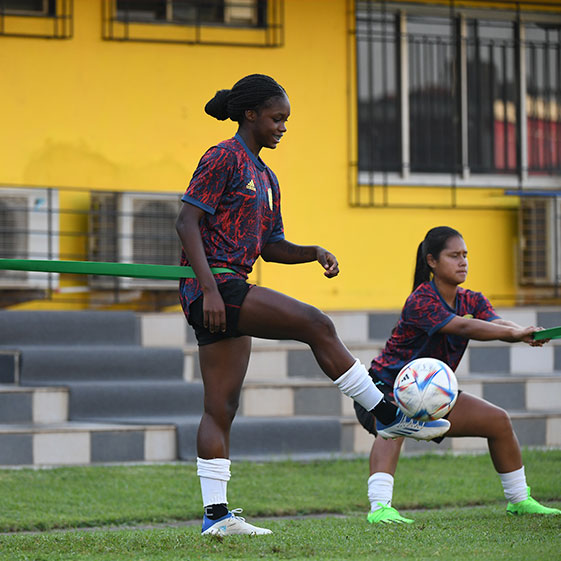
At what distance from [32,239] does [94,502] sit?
390 cm

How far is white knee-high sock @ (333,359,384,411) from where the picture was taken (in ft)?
16.1

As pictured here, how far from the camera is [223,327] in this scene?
15.9 ft

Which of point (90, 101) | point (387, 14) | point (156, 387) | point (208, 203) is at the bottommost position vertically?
point (156, 387)

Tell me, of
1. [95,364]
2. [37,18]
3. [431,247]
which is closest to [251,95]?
[431,247]

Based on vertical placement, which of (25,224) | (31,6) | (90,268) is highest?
(31,6)

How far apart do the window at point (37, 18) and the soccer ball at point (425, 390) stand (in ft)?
20.2

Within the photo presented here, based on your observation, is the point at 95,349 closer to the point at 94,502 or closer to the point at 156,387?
the point at 156,387

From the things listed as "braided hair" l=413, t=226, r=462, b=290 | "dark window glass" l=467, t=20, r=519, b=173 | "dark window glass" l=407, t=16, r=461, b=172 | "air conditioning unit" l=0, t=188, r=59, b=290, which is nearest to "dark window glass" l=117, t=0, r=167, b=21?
"air conditioning unit" l=0, t=188, r=59, b=290

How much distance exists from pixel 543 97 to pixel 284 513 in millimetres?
6671

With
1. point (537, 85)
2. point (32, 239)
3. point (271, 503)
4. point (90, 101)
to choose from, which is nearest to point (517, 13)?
point (537, 85)

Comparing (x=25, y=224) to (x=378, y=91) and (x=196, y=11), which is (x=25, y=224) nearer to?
(x=196, y=11)

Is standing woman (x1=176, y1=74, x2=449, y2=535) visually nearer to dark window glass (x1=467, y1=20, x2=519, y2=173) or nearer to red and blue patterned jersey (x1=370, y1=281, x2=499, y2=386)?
red and blue patterned jersey (x1=370, y1=281, x2=499, y2=386)

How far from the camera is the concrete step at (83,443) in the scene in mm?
7703

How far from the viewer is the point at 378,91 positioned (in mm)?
11133
